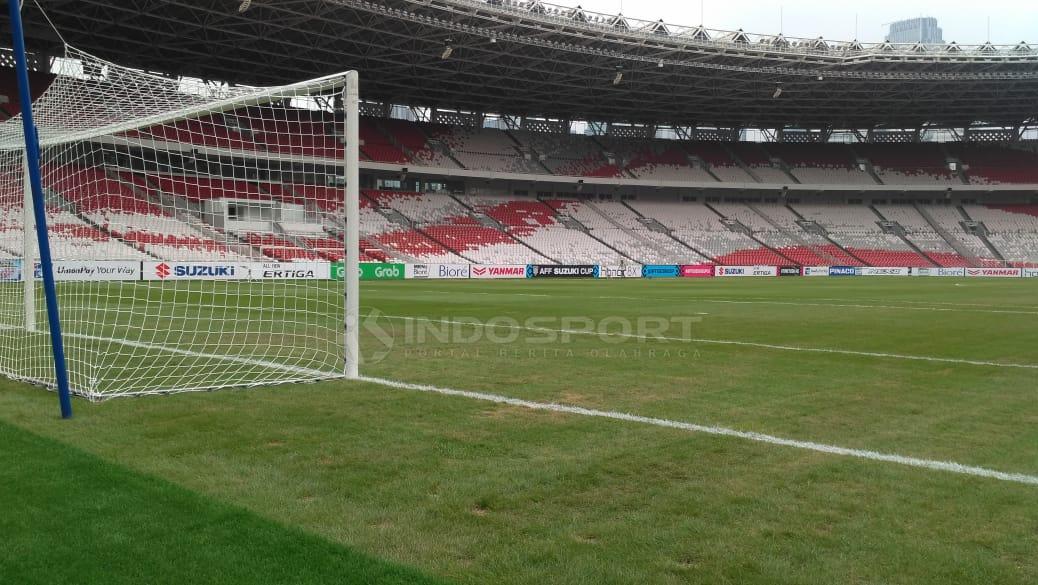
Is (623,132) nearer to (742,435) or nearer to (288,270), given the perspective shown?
(288,270)

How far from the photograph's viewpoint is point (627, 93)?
2000 inches

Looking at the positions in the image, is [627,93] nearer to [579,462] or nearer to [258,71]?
[258,71]

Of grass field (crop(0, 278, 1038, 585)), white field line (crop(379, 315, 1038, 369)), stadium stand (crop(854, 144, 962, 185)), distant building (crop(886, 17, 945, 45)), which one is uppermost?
distant building (crop(886, 17, 945, 45))

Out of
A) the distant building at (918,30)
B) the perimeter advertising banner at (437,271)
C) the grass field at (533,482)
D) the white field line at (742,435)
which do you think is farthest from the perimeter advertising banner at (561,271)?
the distant building at (918,30)

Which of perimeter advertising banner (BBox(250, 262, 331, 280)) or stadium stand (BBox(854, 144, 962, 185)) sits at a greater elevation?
stadium stand (BBox(854, 144, 962, 185))

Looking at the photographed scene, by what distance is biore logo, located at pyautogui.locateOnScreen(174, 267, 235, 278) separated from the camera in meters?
22.9

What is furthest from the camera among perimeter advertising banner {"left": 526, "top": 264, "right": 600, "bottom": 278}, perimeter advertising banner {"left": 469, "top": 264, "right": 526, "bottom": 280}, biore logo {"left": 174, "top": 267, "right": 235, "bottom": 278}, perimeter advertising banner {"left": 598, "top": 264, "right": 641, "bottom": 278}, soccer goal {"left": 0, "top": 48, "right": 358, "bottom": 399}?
perimeter advertising banner {"left": 598, "top": 264, "right": 641, "bottom": 278}

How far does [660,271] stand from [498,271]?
12.3 meters

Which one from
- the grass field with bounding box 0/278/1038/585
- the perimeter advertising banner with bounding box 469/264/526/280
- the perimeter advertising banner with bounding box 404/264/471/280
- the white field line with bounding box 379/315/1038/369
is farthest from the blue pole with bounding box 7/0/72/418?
the perimeter advertising banner with bounding box 469/264/526/280

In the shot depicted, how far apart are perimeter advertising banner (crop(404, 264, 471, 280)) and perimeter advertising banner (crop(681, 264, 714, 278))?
1660 centimetres

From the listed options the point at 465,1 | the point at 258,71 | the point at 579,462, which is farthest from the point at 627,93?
the point at 579,462

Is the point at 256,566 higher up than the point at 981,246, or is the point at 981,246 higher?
the point at 981,246

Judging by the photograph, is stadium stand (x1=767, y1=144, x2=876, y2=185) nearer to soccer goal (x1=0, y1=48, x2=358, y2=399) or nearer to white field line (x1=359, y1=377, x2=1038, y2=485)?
soccer goal (x1=0, y1=48, x2=358, y2=399)

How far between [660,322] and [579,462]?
Answer: 11049 millimetres
